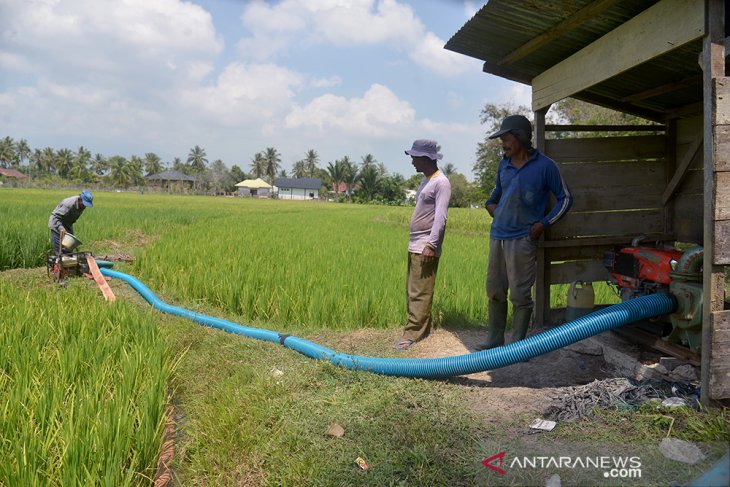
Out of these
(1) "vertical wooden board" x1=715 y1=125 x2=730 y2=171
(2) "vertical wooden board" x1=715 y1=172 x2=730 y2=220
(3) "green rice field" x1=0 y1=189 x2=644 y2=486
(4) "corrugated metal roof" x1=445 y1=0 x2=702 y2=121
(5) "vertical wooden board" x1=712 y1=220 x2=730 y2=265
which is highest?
(4) "corrugated metal roof" x1=445 y1=0 x2=702 y2=121

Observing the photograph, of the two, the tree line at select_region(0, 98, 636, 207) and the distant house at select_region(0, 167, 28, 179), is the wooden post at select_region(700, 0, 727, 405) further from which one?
the distant house at select_region(0, 167, 28, 179)

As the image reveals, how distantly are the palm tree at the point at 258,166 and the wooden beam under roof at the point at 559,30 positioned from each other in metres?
87.8

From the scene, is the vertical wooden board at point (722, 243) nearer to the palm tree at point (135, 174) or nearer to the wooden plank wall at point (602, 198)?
the wooden plank wall at point (602, 198)

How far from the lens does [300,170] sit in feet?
295

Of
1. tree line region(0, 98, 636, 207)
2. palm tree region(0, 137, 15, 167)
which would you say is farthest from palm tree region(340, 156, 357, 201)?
palm tree region(0, 137, 15, 167)

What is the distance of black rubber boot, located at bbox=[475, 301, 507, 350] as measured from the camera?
371 cm

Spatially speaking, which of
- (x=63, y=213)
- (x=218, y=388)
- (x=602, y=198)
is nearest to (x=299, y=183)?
(x=63, y=213)

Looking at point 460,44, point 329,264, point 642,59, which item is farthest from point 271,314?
point 642,59

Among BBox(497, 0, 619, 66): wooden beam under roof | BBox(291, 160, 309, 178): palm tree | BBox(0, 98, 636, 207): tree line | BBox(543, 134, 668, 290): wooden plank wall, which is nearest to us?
BBox(497, 0, 619, 66): wooden beam under roof

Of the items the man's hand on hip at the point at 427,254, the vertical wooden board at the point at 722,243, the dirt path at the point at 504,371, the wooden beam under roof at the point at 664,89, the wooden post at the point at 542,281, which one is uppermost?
the wooden beam under roof at the point at 664,89

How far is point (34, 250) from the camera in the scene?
830cm

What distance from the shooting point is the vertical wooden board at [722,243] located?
2373mm

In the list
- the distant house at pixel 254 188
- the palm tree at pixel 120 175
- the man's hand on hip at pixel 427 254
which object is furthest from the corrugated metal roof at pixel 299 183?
the man's hand on hip at pixel 427 254

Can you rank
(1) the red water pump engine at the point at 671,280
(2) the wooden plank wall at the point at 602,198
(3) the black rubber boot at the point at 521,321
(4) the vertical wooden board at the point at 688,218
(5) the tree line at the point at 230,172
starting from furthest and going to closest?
(5) the tree line at the point at 230,172 → (2) the wooden plank wall at the point at 602,198 → (4) the vertical wooden board at the point at 688,218 → (3) the black rubber boot at the point at 521,321 → (1) the red water pump engine at the point at 671,280
